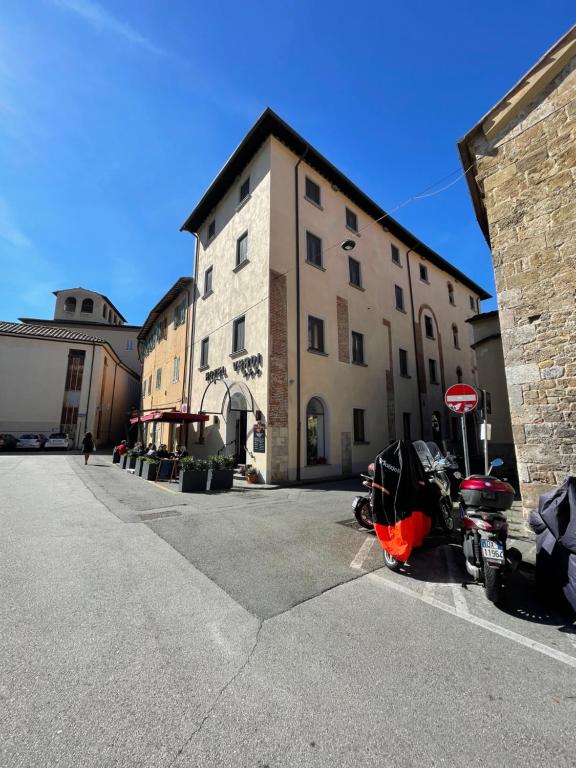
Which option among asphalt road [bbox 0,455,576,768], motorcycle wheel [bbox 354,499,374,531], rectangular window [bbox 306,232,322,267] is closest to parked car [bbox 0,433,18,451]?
rectangular window [bbox 306,232,322,267]

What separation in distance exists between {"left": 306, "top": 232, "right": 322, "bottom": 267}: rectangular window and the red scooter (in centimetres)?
1270

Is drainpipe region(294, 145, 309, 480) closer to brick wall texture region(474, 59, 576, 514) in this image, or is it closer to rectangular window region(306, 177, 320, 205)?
rectangular window region(306, 177, 320, 205)

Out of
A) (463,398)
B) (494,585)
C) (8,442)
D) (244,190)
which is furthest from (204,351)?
(8,442)

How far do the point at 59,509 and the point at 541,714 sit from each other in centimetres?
839

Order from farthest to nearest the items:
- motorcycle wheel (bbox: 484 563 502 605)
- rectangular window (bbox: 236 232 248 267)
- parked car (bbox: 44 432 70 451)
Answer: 1. parked car (bbox: 44 432 70 451)
2. rectangular window (bbox: 236 232 248 267)
3. motorcycle wheel (bbox: 484 563 502 605)

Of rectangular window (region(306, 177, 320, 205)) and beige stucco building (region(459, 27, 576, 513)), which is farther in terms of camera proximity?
rectangular window (region(306, 177, 320, 205))

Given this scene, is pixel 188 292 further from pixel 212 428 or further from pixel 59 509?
pixel 59 509

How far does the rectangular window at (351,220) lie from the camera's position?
1772cm

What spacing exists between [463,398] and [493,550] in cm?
366

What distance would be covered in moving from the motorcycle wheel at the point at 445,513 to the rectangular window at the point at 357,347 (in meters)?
10.7

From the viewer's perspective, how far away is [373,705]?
2180 mm

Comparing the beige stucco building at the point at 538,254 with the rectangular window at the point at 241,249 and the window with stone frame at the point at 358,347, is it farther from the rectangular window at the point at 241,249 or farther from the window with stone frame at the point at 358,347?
the rectangular window at the point at 241,249

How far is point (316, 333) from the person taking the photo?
14.8m

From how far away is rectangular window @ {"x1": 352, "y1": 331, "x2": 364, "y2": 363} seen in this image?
16516mm
